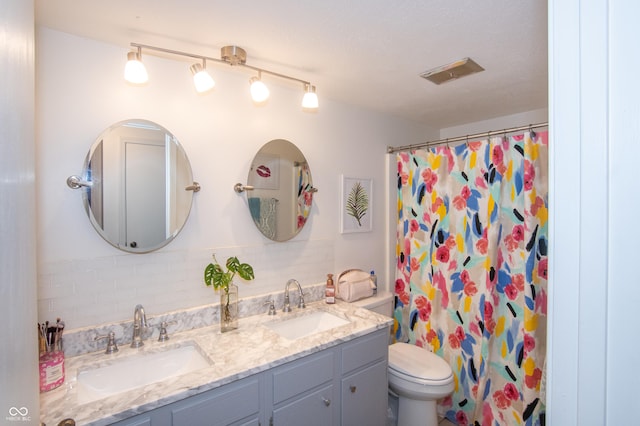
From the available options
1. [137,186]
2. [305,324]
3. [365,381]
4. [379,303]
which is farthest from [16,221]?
[379,303]

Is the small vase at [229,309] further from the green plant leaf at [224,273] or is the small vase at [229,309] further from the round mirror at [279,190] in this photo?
the round mirror at [279,190]

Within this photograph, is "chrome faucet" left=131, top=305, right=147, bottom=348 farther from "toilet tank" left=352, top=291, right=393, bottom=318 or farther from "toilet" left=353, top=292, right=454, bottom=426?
"toilet" left=353, top=292, right=454, bottom=426

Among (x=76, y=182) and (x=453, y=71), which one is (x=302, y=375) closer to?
(x=76, y=182)

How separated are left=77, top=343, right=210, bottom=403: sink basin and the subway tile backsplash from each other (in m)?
0.22

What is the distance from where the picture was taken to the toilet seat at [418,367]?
6.28 ft

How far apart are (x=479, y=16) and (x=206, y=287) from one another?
73.0 inches

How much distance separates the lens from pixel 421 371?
1.97 metres

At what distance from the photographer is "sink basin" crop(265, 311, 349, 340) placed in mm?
1890

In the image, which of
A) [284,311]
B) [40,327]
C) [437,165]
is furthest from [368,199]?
[40,327]

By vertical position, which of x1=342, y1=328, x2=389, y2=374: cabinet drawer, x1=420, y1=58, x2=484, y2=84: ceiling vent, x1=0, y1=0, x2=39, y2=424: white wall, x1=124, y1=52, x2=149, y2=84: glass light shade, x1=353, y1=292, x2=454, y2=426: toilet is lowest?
x1=353, y1=292, x2=454, y2=426: toilet

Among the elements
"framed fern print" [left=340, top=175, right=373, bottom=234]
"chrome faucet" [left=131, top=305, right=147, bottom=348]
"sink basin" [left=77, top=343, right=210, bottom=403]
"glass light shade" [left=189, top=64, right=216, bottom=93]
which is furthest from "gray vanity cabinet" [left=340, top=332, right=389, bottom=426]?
"glass light shade" [left=189, top=64, right=216, bottom=93]

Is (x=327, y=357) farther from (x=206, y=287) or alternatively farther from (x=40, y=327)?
(x=40, y=327)

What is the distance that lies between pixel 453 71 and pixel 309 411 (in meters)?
1.99

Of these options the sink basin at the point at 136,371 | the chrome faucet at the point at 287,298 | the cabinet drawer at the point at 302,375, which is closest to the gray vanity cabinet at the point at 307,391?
the cabinet drawer at the point at 302,375
